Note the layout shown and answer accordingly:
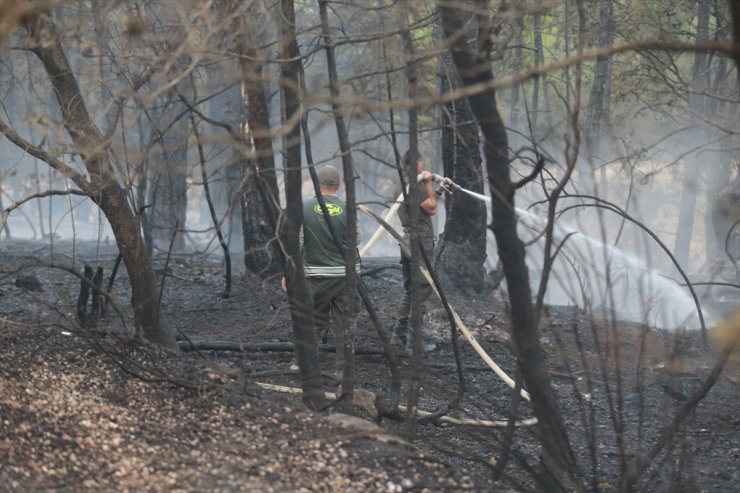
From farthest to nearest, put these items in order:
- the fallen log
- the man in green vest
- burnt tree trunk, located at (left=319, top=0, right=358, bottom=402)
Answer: the fallen log < the man in green vest < burnt tree trunk, located at (left=319, top=0, right=358, bottom=402)

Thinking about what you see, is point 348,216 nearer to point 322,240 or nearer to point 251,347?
point 322,240

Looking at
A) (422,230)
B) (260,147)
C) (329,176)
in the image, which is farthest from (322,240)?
(260,147)

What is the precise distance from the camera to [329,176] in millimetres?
7645

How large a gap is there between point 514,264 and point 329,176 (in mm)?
3063

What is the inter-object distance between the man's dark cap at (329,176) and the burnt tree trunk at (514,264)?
275 cm

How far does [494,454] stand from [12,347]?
10.9 feet

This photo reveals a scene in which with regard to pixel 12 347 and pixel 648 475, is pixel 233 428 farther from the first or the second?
pixel 648 475

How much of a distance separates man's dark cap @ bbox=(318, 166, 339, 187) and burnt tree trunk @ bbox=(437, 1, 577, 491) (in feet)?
9.02

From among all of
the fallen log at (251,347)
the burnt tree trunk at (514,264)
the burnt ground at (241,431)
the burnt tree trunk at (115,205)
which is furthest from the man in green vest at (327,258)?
the burnt tree trunk at (514,264)

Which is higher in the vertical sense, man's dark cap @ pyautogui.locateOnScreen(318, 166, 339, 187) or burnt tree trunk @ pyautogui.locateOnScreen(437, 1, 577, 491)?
man's dark cap @ pyautogui.locateOnScreen(318, 166, 339, 187)

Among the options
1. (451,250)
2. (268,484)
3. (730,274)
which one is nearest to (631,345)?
(451,250)

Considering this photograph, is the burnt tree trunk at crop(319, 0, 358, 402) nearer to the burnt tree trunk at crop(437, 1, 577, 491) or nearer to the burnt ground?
the burnt ground

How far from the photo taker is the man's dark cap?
7625 mm

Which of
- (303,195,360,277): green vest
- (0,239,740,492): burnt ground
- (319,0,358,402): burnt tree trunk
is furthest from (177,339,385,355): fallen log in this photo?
(319,0,358,402): burnt tree trunk
